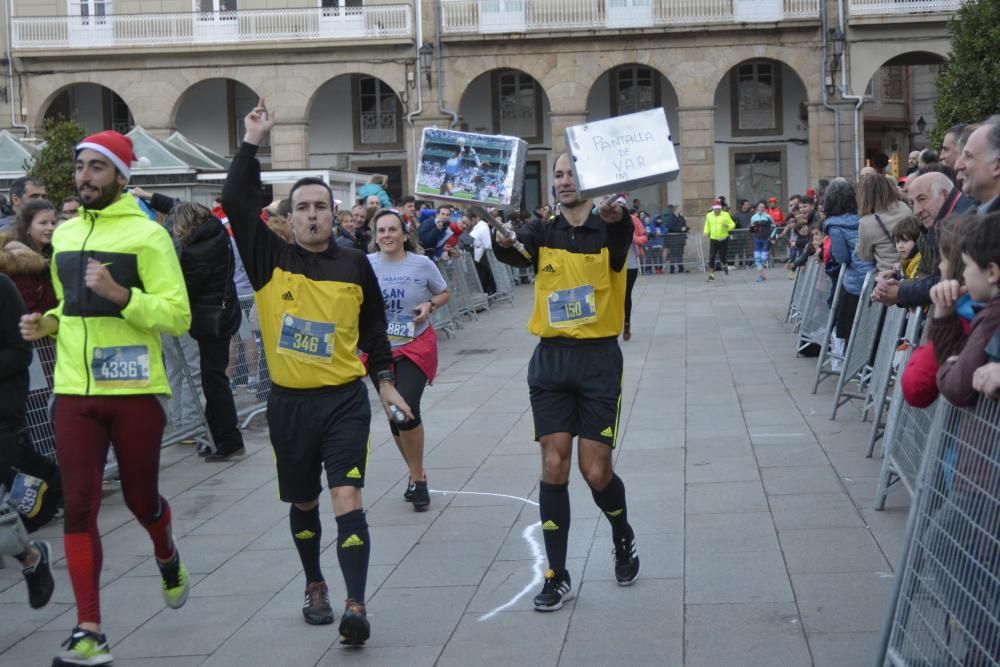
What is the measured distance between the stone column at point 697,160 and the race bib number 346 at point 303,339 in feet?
105

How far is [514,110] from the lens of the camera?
135 feet

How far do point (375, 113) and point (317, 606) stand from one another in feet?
119

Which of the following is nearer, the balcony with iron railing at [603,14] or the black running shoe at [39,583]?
the black running shoe at [39,583]

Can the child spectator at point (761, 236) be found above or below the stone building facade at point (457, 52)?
below

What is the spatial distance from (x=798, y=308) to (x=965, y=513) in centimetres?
1440

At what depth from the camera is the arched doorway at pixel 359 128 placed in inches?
1610

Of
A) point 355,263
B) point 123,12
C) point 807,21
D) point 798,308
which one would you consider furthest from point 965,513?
point 123,12

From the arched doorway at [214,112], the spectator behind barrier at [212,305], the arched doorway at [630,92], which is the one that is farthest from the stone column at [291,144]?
the spectator behind barrier at [212,305]

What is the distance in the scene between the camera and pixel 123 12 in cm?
3822

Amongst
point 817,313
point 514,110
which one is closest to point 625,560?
point 817,313

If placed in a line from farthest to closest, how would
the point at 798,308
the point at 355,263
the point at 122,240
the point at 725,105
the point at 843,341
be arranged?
the point at 725,105
the point at 798,308
the point at 843,341
the point at 355,263
the point at 122,240

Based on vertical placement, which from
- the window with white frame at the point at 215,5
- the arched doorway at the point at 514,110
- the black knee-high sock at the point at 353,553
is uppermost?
the window with white frame at the point at 215,5

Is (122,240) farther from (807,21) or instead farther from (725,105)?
(725,105)

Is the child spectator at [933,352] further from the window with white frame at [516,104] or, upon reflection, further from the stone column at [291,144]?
the window with white frame at [516,104]
